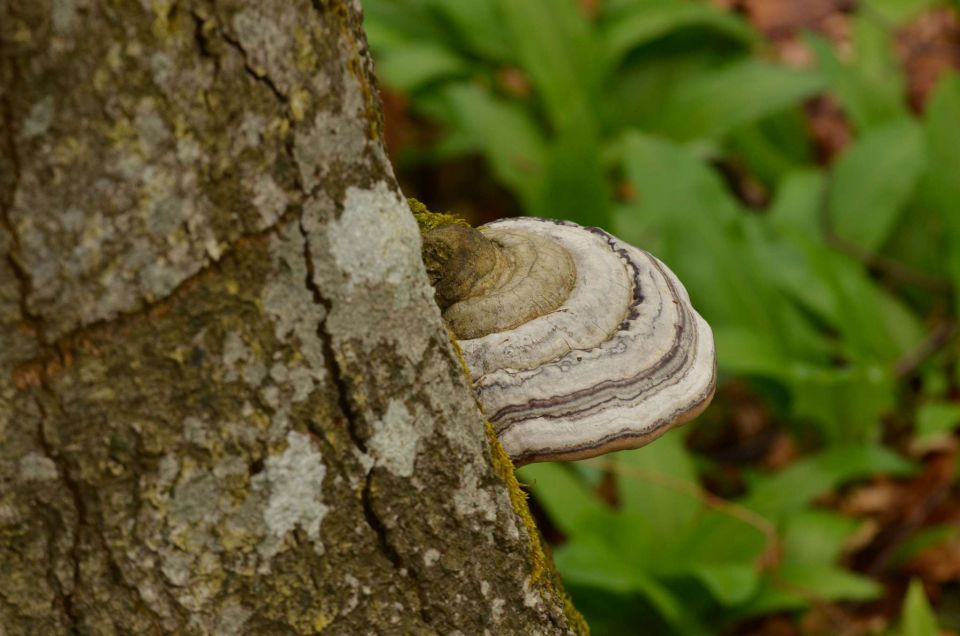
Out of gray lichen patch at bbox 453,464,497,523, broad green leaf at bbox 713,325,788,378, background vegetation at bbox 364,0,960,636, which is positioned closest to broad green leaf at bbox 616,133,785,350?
background vegetation at bbox 364,0,960,636

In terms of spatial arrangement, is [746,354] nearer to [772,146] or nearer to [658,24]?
[772,146]

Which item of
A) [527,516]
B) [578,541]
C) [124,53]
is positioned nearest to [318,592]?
[527,516]

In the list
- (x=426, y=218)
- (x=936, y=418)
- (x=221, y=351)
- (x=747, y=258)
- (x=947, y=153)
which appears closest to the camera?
(x=221, y=351)

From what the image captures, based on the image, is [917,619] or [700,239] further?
[700,239]

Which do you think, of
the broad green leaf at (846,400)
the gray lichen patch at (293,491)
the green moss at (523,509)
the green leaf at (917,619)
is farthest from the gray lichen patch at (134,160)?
the broad green leaf at (846,400)

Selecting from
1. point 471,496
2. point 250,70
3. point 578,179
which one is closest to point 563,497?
point 578,179
